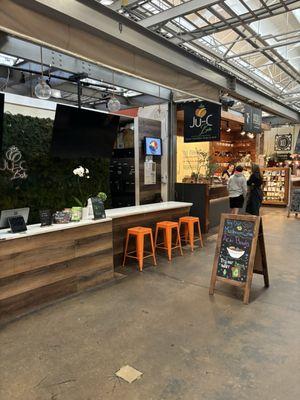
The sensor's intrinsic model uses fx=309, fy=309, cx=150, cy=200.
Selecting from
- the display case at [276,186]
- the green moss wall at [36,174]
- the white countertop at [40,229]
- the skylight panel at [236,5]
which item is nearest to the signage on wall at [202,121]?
the skylight panel at [236,5]

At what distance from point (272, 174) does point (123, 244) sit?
8.72 m

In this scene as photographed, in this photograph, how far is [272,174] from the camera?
11.9 metres

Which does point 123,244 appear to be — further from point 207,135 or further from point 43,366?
point 207,135

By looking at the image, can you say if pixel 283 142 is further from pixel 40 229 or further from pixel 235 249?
pixel 40 229

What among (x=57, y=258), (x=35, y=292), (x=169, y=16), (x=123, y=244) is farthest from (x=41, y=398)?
(x=169, y=16)

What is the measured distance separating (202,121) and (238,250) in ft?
12.6

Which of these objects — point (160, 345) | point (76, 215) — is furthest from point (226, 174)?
point (160, 345)

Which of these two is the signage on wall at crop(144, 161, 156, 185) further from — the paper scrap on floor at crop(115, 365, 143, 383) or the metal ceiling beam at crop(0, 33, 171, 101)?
the paper scrap on floor at crop(115, 365, 143, 383)

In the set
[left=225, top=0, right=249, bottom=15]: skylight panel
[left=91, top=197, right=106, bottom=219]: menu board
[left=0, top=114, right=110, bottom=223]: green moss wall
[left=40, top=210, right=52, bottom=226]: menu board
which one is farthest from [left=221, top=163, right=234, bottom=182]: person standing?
[left=40, top=210, right=52, bottom=226]: menu board

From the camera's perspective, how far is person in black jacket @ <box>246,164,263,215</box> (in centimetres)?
755

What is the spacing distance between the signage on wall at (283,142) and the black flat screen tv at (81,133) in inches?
500

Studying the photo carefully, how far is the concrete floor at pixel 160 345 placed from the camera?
7.34 ft

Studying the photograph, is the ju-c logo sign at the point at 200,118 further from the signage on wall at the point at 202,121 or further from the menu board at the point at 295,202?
the menu board at the point at 295,202

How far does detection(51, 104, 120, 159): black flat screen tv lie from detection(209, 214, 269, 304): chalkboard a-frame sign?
7.67 ft
